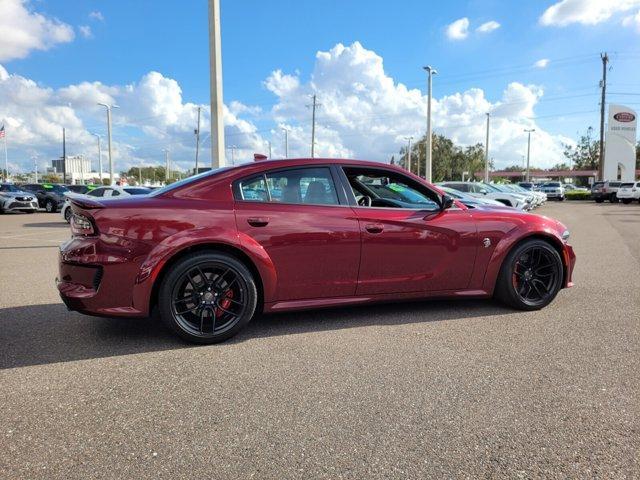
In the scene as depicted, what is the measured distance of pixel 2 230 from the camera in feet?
47.3

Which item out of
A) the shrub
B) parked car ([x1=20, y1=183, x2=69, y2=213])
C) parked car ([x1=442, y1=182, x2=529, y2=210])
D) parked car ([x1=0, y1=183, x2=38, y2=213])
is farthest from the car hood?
the shrub

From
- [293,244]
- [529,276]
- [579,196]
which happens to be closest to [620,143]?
[579,196]

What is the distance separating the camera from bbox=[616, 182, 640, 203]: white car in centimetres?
3412

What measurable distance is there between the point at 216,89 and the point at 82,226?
878 centimetres

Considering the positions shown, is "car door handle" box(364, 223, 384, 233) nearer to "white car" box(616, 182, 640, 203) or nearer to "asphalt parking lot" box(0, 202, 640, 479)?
"asphalt parking lot" box(0, 202, 640, 479)

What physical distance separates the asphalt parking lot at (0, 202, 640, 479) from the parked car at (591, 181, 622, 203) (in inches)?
1476

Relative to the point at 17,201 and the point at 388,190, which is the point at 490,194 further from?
the point at 17,201

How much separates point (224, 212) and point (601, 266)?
6354 millimetres

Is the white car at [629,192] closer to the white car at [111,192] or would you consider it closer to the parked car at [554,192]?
the parked car at [554,192]

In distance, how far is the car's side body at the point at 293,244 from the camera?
3.70 m

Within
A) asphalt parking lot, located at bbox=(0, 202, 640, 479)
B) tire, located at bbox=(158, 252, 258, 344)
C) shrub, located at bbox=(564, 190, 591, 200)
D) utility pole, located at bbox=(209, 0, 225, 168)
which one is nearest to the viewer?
asphalt parking lot, located at bbox=(0, 202, 640, 479)

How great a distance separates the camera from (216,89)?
11773 millimetres

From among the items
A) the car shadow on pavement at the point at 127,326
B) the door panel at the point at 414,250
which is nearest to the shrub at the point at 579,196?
the car shadow on pavement at the point at 127,326

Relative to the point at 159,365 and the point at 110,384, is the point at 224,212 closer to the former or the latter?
the point at 159,365
